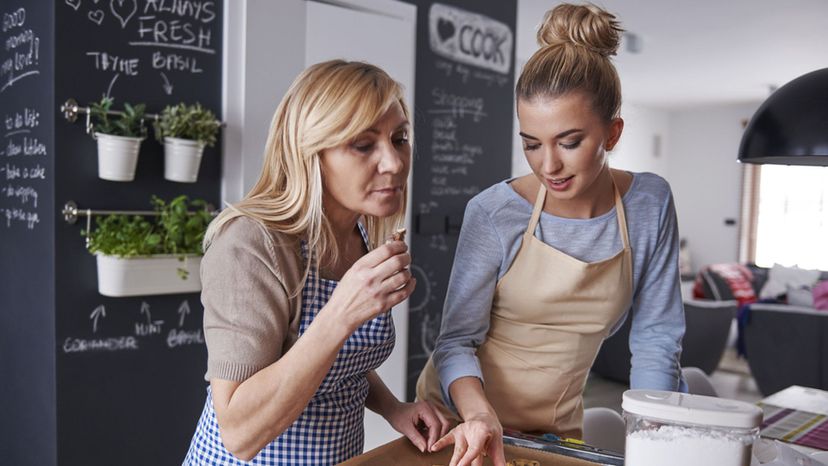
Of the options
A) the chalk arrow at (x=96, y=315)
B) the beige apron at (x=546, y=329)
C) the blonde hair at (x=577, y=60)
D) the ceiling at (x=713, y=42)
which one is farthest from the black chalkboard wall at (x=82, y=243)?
the ceiling at (x=713, y=42)

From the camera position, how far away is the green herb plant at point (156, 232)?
2162 mm

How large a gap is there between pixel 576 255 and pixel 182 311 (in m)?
1.57

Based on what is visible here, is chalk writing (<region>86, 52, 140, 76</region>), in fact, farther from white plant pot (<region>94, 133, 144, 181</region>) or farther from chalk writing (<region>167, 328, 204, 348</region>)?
chalk writing (<region>167, 328, 204, 348</region>)

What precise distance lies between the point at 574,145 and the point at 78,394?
5.94 ft

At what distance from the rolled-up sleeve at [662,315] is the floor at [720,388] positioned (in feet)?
10.4

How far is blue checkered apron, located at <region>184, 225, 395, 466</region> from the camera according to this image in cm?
119

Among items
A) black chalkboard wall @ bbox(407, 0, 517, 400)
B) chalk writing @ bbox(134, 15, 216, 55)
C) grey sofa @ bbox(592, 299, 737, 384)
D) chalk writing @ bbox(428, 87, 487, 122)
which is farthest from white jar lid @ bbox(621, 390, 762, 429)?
grey sofa @ bbox(592, 299, 737, 384)

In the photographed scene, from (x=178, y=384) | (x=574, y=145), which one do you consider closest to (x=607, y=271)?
(x=574, y=145)

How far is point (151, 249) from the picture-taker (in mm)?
2227

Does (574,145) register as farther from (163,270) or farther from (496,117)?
(496,117)

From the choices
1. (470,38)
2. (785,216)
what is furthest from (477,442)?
(785,216)

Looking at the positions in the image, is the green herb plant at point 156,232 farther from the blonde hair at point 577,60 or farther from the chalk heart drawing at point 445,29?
the chalk heart drawing at point 445,29

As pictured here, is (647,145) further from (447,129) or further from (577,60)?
(577,60)

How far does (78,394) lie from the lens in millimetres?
2248
